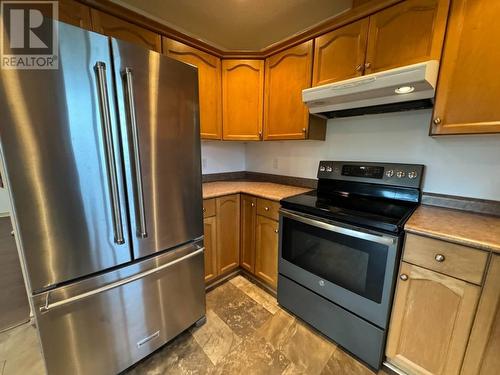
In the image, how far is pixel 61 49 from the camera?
0.87 m

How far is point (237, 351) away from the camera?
1.44 metres

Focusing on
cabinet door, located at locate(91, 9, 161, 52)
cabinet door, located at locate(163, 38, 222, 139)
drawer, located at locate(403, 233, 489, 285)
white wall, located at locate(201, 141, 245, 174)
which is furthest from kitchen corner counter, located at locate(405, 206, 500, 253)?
cabinet door, located at locate(91, 9, 161, 52)

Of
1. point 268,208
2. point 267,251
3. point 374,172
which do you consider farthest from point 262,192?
point 374,172

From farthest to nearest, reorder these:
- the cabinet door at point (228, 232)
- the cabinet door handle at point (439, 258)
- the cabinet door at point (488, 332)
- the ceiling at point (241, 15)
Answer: the cabinet door at point (228, 232) < the ceiling at point (241, 15) < the cabinet door handle at point (439, 258) < the cabinet door at point (488, 332)

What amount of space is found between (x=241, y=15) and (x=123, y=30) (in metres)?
1.00

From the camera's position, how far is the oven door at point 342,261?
1188 mm

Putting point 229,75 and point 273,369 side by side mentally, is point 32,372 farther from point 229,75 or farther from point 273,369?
point 229,75

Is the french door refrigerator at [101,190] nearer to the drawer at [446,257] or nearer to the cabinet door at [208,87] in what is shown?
the cabinet door at [208,87]

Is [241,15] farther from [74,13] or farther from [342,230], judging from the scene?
[342,230]

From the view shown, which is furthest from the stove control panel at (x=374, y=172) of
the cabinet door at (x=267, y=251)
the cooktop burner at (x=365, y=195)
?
the cabinet door at (x=267, y=251)

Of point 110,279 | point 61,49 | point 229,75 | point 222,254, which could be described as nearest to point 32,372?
point 110,279

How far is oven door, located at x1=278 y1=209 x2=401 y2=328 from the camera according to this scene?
119 centimetres

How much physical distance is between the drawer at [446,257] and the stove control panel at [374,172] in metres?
0.61

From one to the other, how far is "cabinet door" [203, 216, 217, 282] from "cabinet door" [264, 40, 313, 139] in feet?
3.31
